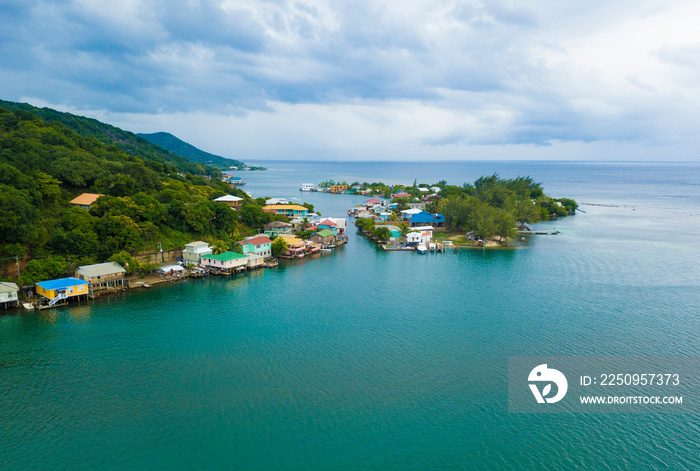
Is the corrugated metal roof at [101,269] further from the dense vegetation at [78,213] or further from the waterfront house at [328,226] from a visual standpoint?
the waterfront house at [328,226]

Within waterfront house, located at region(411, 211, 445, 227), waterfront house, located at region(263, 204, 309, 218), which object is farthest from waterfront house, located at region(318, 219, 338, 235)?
waterfront house, located at region(411, 211, 445, 227)

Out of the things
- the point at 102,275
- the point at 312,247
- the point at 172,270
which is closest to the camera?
the point at 102,275

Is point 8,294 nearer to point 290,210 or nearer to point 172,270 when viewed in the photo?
point 172,270

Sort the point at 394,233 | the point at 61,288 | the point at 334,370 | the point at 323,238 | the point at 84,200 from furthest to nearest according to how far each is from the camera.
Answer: the point at 394,233
the point at 323,238
the point at 84,200
the point at 61,288
the point at 334,370

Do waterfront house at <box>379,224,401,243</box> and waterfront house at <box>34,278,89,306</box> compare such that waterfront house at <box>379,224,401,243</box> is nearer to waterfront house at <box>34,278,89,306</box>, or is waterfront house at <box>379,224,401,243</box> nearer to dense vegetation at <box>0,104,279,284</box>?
dense vegetation at <box>0,104,279,284</box>

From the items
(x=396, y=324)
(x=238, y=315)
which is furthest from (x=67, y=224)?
(x=396, y=324)

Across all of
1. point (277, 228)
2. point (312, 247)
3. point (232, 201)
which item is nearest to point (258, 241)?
point (312, 247)
